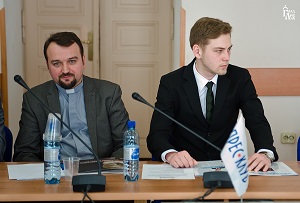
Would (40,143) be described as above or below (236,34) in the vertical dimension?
below

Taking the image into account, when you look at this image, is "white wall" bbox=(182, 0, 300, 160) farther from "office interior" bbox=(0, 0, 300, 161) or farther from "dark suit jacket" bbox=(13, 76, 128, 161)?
"dark suit jacket" bbox=(13, 76, 128, 161)

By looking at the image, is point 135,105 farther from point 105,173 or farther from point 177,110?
point 105,173

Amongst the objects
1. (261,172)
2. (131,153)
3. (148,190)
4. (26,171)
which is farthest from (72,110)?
(261,172)

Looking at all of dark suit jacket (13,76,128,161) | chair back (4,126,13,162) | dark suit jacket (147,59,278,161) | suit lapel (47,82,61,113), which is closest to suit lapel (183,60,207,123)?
dark suit jacket (147,59,278,161)

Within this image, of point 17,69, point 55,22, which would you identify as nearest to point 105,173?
point 17,69

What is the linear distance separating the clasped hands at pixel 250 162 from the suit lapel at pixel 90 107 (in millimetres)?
614

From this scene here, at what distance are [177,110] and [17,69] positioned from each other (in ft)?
7.81

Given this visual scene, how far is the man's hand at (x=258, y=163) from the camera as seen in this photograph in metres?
2.11

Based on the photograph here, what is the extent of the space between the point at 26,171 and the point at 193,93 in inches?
40.5

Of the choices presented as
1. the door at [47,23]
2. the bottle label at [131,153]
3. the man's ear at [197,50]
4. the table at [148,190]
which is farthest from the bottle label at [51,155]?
the door at [47,23]

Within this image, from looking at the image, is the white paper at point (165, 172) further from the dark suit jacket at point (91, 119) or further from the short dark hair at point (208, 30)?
the short dark hair at point (208, 30)

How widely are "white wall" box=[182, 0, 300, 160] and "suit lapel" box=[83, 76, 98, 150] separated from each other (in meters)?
1.60

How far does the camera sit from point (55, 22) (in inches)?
192

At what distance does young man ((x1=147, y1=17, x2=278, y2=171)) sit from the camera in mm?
2613
